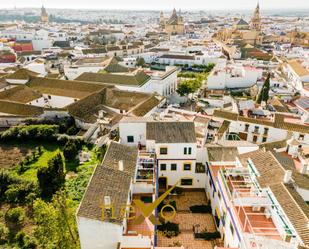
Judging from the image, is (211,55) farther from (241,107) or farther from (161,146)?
(161,146)

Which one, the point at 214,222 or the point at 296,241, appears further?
the point at 214,222

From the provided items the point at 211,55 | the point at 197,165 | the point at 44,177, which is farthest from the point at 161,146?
the point at 211,55

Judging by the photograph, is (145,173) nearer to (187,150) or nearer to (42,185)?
(187,150)

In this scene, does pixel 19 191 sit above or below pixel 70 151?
below

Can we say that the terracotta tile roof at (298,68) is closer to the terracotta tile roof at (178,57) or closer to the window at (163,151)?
the terracotta tile roof at (178,57)

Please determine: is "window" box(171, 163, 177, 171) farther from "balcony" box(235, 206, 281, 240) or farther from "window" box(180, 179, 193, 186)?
"balcony" box(235, 206, 281, 240)

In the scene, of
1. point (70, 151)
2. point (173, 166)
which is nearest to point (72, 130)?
point (70, 151)
